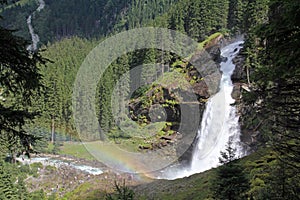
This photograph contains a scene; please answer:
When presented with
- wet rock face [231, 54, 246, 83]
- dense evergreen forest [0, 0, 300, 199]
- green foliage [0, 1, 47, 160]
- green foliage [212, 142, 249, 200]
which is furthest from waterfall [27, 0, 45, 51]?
green foliage [0, 1, 47, 160]

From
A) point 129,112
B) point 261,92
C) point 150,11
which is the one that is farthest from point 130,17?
point 261,92

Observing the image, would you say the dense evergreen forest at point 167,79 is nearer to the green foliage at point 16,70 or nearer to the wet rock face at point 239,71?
the green foliage at point 16,70

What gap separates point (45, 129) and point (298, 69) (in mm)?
57154

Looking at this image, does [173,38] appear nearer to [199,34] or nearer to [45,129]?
[199,34]

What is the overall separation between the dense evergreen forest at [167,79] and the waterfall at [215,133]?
7.10 ft

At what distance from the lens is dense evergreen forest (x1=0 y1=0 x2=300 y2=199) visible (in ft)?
17.2

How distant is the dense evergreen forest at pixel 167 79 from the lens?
17.2ft

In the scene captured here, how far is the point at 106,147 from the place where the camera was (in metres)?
52.6

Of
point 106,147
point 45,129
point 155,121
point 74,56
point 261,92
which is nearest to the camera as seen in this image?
point 261,92

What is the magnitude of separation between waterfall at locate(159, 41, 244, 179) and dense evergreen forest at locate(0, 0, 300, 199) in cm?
216

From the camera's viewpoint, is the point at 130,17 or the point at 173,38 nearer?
the point at 173,38

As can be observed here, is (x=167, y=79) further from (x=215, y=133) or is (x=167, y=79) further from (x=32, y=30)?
(x=32, y=30)

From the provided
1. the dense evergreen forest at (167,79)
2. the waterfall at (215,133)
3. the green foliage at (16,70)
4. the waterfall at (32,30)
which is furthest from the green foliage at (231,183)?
the waterfall at (32,30)

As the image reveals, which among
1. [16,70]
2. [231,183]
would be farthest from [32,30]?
[16,70]
